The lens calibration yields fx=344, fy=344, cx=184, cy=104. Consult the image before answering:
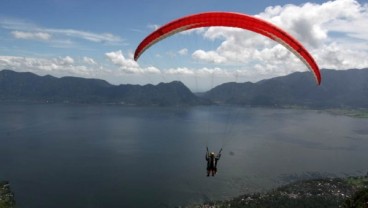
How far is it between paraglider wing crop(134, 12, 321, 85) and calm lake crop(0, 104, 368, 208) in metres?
53.2

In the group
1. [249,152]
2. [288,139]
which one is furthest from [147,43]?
[288,139]

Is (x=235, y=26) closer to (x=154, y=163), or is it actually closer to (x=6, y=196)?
(x=6, y=196)

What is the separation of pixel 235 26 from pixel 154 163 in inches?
3419

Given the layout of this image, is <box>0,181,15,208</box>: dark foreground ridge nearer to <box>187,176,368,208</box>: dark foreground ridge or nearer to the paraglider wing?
<box>187,176,368,208</box>: dark foreground ridge

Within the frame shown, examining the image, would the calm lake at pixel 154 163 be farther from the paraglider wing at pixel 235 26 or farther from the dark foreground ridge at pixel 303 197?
the paraglider wing at pixel 235 26

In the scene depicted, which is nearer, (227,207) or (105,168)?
(227,207)

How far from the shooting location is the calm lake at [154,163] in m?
71.2

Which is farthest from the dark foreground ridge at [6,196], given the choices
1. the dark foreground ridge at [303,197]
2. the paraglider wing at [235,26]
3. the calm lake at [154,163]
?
the paraglider wing at [235,26]

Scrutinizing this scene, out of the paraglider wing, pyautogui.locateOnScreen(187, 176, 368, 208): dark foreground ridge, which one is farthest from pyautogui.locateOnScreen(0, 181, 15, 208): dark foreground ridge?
the paraglider wing

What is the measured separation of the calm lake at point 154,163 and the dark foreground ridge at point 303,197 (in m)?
6.59

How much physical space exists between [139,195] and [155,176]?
14856mm

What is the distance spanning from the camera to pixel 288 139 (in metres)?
150

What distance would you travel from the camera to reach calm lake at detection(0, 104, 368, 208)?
71.2 m

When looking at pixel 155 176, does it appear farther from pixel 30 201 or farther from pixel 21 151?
pixel 21 151
